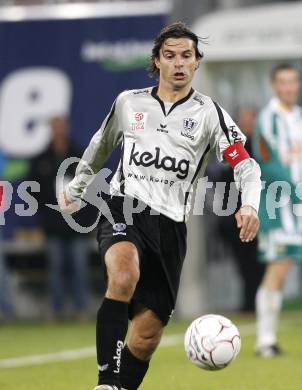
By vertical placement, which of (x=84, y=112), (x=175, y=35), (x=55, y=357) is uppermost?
(x=175, y=35)

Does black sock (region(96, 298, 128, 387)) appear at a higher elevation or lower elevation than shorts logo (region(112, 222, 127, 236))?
lower

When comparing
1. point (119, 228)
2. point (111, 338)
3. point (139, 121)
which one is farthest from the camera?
point (139, 121)

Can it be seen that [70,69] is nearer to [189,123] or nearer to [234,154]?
[189,123]

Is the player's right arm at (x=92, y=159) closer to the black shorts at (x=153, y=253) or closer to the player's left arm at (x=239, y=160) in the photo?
the black shorts at (x=153, y=253)

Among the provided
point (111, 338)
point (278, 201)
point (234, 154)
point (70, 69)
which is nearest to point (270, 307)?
point (278, 201)

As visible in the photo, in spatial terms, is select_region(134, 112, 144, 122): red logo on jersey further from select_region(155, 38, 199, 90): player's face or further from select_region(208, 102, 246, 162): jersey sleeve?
select_region(208, 102, 246, 162): jersey sleeve

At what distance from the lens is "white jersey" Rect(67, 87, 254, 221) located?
7078 mm

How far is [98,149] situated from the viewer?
739 centimetres

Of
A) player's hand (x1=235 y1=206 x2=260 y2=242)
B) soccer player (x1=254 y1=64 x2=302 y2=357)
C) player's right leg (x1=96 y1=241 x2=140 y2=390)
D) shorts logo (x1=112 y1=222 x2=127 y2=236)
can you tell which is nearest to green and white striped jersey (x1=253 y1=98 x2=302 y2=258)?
soccer player (x1=254 y1=64 x2=302 y2=357)

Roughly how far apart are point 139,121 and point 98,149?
35 centimetres

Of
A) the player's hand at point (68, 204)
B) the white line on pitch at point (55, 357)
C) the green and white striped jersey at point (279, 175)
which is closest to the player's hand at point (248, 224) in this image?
the player's hand at point (68, 204)

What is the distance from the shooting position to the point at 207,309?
50.7ft

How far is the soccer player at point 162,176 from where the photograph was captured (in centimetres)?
704

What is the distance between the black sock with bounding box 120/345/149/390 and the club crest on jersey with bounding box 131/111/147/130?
1.30 metres
